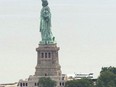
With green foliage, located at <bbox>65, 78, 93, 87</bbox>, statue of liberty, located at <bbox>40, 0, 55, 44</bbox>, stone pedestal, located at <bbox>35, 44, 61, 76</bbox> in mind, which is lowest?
green foliage, located at <bbox>65, 78, 93, 87</bbox>

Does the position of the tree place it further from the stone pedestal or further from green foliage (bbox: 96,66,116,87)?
green foliage (bbox: 96,66,116,87)

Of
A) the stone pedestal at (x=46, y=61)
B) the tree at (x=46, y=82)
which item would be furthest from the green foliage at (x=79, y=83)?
the stone pedestal at (x=46, y=61)

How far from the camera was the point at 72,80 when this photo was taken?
170875 millimetres

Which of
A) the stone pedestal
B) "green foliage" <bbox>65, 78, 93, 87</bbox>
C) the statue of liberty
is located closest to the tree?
"green foliage" <bbox>65, 78, 93, 87</bbox>

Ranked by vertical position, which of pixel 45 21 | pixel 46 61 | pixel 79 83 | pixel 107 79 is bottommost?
pixel 79 83

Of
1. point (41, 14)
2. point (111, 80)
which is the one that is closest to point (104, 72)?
point (111, 80)

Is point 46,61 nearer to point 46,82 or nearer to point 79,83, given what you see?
point 46,82

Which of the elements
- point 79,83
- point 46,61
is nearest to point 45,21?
→ point 46,61

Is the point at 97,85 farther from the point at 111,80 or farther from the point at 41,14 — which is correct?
the point at 41,14

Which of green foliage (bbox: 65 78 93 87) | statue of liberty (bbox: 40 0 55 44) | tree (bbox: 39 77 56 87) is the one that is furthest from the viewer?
statue of liberty (bbox: 40 0 55 44)

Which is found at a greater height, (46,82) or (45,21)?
(45,21)

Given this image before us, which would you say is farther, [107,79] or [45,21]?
[45,21]

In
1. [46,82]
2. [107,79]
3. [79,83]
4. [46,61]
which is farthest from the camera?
[46,61]

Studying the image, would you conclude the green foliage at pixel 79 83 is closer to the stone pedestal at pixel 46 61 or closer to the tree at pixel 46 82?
the tree at pixel 46 82
